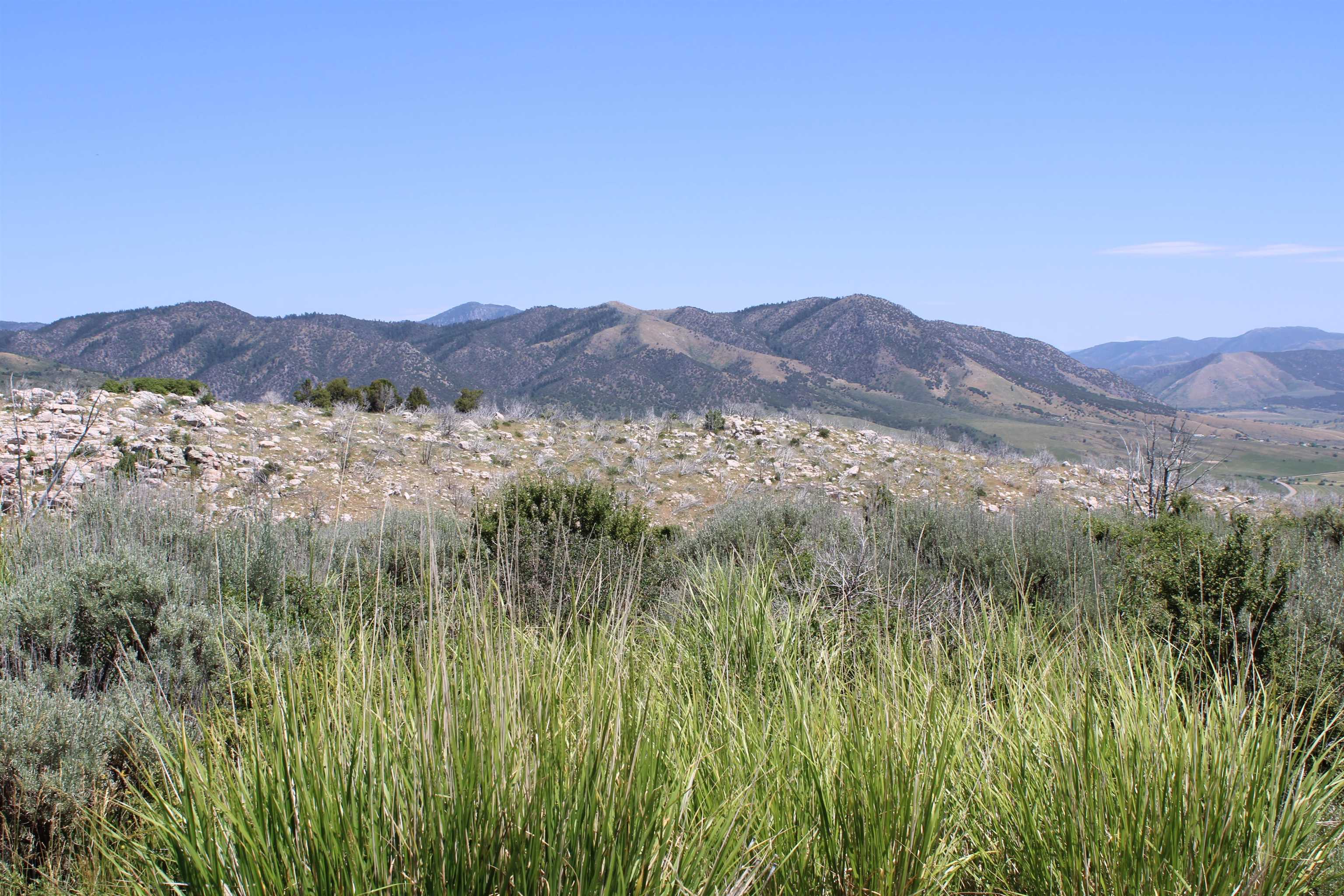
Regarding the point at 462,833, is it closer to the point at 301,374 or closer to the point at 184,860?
the point at 184,860

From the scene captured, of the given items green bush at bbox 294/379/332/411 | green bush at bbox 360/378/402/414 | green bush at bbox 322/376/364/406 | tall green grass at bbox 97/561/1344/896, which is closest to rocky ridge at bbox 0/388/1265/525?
green bush at bbox 360/378/402/414

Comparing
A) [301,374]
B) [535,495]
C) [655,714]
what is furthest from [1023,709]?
[301,374]

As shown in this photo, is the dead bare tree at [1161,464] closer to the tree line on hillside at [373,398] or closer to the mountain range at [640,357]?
the tree line on hillside at [373,398]

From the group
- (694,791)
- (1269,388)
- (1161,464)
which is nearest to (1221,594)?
(694,791)

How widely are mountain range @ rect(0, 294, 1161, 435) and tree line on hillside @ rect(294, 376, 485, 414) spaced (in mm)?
27760

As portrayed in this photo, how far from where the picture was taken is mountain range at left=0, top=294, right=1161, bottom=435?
59.5 metres

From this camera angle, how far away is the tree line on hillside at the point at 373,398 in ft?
70.7

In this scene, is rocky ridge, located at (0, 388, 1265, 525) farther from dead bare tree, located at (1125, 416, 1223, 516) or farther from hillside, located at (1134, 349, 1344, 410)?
hillside, located at (1134, 349, 1344, 410)

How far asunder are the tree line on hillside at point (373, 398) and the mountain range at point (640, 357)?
2776 centimetres

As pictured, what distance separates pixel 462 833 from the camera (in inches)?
57.6

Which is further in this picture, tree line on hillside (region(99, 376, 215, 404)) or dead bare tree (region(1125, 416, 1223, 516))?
tree line on hillside (region(99, 376, 215, 404))

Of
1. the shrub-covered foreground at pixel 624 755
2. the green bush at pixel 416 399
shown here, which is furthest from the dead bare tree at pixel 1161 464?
the green bush at pixel 416 399

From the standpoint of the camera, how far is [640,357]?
70.6 metres

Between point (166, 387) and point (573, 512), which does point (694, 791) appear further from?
point (166, 387)
